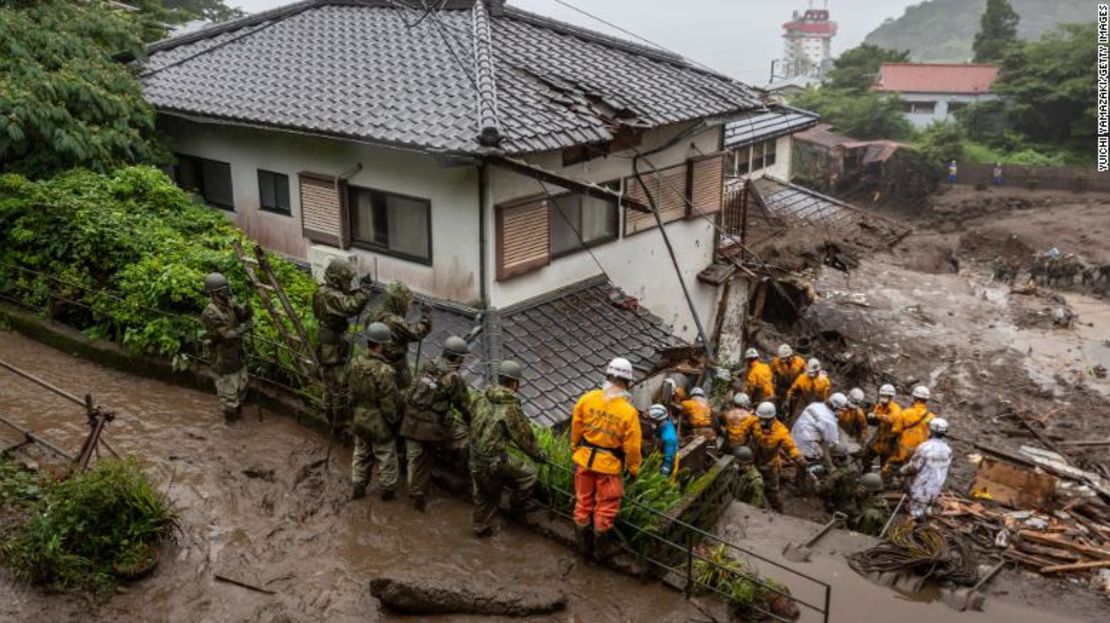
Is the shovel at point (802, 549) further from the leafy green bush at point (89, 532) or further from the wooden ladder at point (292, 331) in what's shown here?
the leafy green bush at point (89, 532)

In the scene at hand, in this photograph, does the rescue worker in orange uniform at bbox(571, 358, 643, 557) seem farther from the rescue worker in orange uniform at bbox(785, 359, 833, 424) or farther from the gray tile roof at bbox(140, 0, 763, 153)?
the rescue worker in orange uniform at bbox(785, 359, 833, 424)

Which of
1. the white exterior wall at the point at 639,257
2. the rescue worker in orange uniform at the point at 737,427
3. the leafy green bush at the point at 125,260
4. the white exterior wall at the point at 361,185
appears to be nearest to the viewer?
the leafy green bush at the point at 125,260

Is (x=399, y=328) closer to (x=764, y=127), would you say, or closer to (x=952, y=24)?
(x=764, y=127)

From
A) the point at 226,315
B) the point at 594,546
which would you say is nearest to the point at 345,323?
A: the point at 226,315

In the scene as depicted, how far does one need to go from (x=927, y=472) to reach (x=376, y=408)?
8073 mm

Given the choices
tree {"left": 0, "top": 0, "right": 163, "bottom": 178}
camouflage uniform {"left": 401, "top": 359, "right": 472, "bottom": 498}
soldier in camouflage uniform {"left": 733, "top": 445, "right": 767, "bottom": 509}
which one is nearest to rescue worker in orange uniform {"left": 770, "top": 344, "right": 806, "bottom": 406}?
soldier in camouflage uniform {"left": 733, "top": 445, "right": 767, "bottom": 509}

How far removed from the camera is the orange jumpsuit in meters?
8.34

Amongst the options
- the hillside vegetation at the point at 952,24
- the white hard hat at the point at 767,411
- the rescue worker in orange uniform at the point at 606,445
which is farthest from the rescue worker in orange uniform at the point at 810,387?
the hillside vegetation at the point at 952,24

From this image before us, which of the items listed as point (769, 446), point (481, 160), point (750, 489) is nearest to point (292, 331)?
point (481, 160)

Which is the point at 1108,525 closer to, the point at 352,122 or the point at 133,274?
the point at 352,122

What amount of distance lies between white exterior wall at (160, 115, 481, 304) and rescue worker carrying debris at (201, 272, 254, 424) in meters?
2.95

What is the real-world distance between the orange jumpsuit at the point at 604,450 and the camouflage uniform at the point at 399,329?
234 centimetres

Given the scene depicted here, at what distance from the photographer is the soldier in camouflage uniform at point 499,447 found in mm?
8719

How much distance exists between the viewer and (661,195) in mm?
15953
